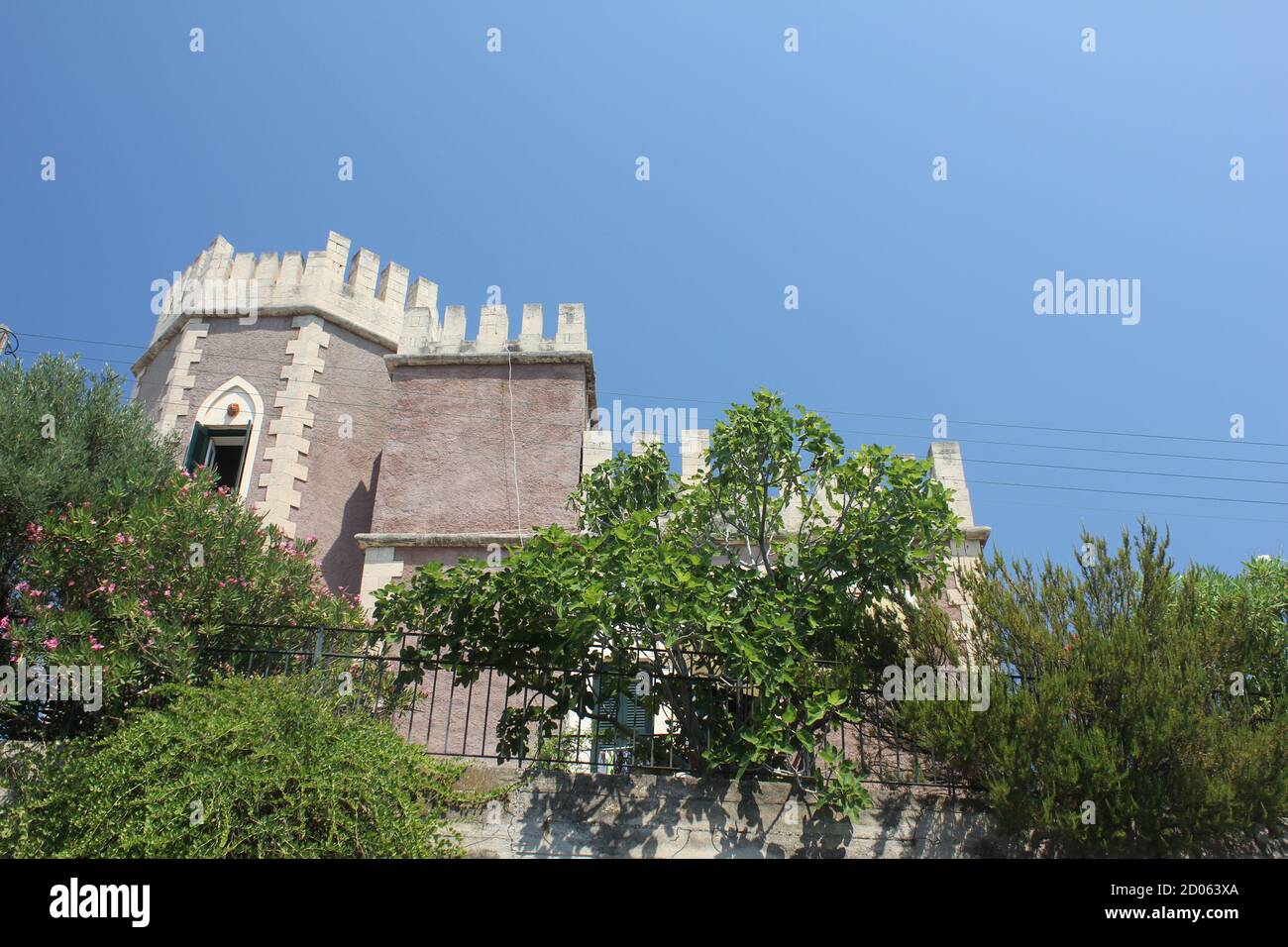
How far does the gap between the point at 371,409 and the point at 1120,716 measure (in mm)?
12760

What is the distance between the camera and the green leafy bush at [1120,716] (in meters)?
6.96

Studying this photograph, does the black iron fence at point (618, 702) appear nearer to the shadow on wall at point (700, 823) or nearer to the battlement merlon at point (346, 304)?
the shadow on wall at point (700, 823)

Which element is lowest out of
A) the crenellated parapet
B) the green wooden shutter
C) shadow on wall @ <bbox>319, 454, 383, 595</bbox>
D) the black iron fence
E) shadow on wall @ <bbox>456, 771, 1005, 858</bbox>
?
shadow on wall @ <bbox>456, 771, 1005, 858</bbox>

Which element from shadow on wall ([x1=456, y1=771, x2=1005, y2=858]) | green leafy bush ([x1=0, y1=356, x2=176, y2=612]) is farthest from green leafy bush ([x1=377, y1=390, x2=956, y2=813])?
green leafy bush ([x1=0, y1=356, x2=176, y2=612])

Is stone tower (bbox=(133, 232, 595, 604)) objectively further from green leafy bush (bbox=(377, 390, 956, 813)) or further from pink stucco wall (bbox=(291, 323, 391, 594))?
green leafy bush (bbox=(377, 390, 956, 813))

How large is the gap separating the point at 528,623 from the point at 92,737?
3659 millimetres

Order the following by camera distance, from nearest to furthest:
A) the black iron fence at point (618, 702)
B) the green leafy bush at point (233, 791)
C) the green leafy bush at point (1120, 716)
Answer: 1. the green leafy bush at point (233, 791)
2. the green leafy bush at point (1120, 716)
3. the black iron fence at point (618, 702)

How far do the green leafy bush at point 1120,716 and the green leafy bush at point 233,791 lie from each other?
4082mm

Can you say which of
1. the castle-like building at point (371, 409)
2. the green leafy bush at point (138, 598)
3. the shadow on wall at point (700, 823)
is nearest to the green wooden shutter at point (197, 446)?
the castle-like building at point (371, 409)

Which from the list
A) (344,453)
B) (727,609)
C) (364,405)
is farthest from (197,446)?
(727,609)

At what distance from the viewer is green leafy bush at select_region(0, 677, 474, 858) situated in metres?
6.25

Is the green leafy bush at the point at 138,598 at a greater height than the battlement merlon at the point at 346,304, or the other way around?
the battlement merlon at the point at 346,304

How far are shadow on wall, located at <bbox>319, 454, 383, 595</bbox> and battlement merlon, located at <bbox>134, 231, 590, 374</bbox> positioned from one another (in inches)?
92.7

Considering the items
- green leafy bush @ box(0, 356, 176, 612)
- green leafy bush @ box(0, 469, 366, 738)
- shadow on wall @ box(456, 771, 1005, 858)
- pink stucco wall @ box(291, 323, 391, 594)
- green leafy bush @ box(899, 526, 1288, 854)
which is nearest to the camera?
green leafy bush @ box(899, 526, 1288, 854)
